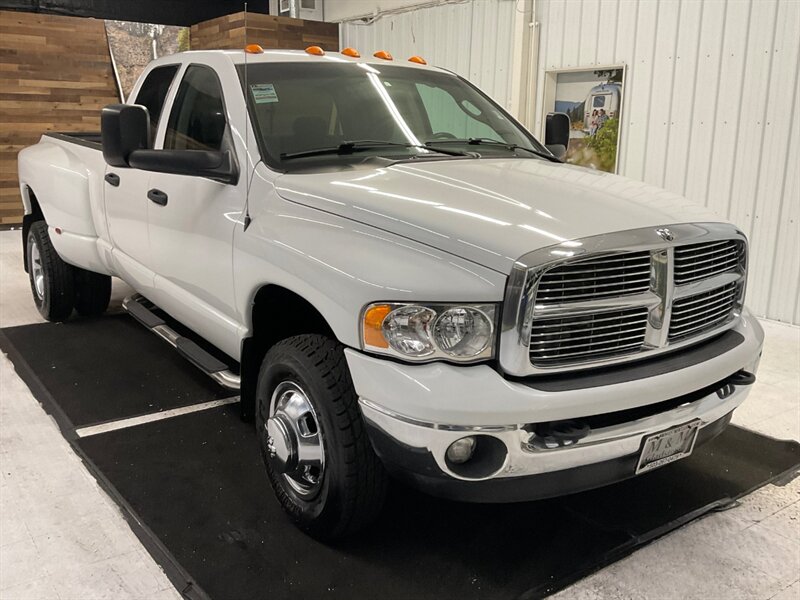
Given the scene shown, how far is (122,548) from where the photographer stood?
8.29 ft

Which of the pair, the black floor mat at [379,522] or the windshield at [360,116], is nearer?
the black floor mat at [379,522]

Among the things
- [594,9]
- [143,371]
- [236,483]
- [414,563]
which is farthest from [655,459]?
[594,9]

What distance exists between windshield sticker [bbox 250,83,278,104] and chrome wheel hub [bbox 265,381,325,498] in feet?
4.01

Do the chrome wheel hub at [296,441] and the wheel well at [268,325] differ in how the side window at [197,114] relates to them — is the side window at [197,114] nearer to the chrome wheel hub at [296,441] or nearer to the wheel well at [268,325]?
the wheel well at [268,325]

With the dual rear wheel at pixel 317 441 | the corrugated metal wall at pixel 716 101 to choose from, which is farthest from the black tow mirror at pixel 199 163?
the corrugated metal wall at pixel 716 101

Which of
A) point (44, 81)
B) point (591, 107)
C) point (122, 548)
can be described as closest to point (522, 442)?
point (122, 548)

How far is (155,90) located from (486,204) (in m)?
2.41

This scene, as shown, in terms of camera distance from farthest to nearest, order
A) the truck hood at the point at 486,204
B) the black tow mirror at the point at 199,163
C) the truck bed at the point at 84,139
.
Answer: the truck bed at the point at 84,139, the black tow mirror at the point at 199,163, the truck hood at the point at 486,204

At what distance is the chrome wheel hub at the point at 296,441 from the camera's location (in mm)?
2436

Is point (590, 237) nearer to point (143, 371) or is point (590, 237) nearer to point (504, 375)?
point (504, 375)

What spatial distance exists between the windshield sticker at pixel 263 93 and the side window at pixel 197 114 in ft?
0.54

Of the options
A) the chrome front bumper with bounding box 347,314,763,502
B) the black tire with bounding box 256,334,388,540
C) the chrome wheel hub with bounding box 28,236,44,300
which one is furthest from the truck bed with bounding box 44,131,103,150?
the chrome front bumper with bounding box 347,314,763,502

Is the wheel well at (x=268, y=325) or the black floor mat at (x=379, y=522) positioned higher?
the wheel well at (x=268, y=325)

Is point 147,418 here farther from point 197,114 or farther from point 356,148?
point 356,148
